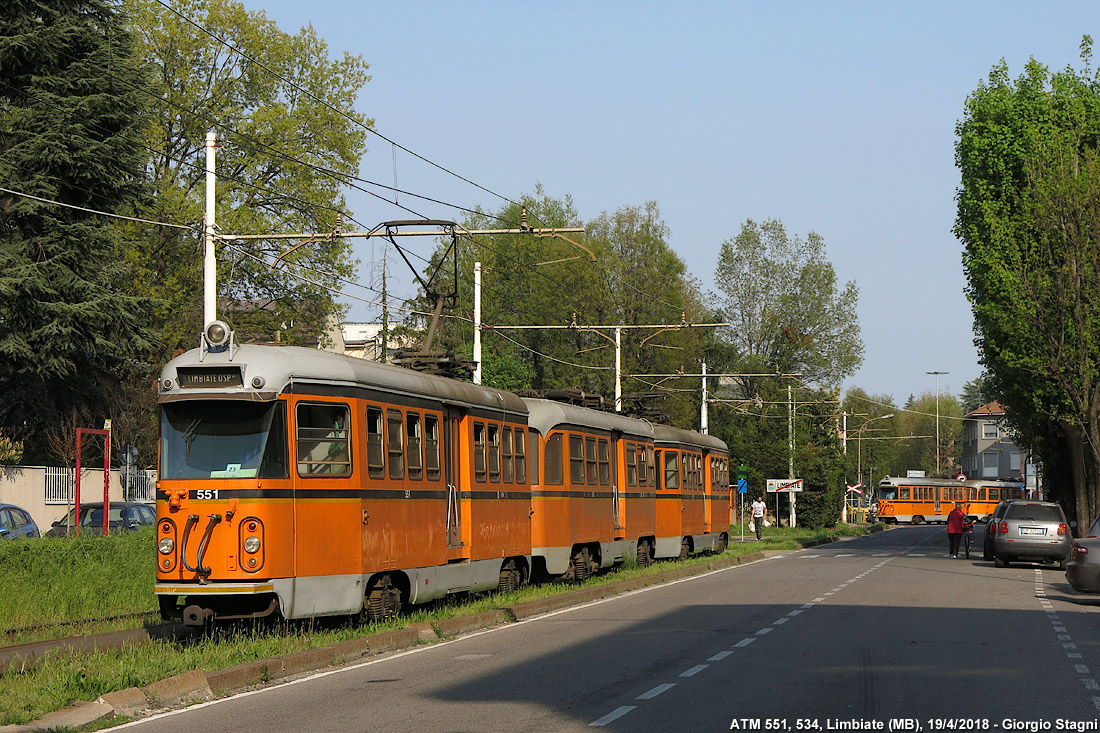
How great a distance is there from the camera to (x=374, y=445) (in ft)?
55.1

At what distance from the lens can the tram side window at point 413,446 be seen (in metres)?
17.8

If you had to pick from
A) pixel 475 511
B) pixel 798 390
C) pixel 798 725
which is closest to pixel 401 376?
pixel 475 511

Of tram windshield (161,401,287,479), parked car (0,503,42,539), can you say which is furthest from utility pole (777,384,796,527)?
tram windshield (161,401,287,479)

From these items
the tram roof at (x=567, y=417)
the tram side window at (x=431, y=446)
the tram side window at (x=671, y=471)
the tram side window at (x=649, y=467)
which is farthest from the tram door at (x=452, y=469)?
the tram side window at (x=671, y=471)

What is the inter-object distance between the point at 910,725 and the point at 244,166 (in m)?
43.3

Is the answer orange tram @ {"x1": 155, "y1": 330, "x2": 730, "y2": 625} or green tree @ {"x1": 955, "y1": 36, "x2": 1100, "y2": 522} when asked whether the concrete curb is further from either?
green tree @ {"x1": 955, "y1": 36, "x2": 1100, "y2": 522}

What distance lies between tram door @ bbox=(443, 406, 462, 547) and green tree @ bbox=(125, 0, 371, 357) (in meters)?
28.6

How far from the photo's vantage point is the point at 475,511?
20.1m

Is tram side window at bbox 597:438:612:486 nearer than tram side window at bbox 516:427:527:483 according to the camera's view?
No

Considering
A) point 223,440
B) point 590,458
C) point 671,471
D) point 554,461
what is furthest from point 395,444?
point 671,471

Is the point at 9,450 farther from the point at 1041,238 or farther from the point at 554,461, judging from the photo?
the point at 1041,238

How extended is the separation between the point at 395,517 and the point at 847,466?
210 feet

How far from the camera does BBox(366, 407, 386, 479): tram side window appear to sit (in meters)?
16.6

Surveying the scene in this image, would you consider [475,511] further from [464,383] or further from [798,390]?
[798,390]
